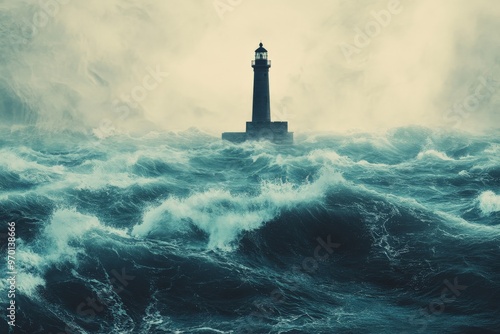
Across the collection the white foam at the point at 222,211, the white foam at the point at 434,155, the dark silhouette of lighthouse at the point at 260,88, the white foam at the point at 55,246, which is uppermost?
the dark silhouette of lighthouse at the point at 260,88

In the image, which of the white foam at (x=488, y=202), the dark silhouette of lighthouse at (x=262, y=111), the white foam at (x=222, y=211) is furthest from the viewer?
the dark silhouette of lighthouse at (x=262, y=111)

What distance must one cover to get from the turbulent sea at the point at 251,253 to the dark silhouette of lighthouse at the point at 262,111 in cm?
2837

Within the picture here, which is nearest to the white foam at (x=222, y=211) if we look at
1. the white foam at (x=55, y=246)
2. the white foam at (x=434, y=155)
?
the white foam at (x=55, y=246)

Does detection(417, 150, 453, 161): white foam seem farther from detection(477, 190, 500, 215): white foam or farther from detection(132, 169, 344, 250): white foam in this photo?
detection(132, 169, 344, 250): white foam

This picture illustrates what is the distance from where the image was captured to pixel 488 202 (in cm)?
3884

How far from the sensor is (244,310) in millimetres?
24469

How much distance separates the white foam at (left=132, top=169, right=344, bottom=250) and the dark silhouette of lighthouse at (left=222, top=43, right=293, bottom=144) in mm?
39063

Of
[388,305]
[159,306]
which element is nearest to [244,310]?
[159,306]

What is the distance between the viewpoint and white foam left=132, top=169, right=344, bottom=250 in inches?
1313

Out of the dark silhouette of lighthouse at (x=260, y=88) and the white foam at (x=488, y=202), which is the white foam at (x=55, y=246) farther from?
the dark silhouette of lighthouse at (x=260, y=88)

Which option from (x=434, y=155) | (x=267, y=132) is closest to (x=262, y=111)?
(x=267, y=132)

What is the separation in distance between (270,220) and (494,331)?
1479cm

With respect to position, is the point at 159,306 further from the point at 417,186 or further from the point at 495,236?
the point at 417,186

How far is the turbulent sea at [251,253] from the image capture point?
78.3ft
